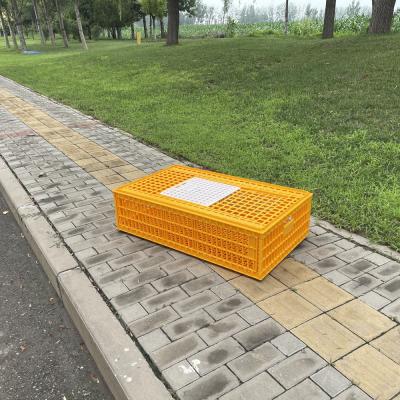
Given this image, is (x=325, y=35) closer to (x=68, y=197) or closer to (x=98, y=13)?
(x=68, y=197)

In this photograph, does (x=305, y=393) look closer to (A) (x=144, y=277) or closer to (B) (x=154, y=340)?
(B) (x=154, y=340)

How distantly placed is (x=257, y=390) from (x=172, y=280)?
4.13 ft

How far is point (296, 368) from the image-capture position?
8.54 feet

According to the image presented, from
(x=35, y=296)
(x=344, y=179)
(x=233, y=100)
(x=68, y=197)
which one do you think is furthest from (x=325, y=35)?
(x=35, y=296)

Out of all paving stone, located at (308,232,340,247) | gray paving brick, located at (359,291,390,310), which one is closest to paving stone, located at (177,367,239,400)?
gray paving brick, located at (359,291,390,310)

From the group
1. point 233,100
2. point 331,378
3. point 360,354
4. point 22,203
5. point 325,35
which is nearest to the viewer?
point 331,378

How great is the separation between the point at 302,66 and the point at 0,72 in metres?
15.8

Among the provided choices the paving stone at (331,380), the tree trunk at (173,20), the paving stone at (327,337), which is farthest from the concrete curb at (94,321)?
the tree trunk at (173,20)

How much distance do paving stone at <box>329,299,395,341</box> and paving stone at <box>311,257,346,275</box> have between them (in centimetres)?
44

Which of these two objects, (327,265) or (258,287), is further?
(327,265)

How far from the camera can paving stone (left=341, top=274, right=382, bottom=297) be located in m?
3.34

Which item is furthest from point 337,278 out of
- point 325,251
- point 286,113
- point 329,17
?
point 329,17

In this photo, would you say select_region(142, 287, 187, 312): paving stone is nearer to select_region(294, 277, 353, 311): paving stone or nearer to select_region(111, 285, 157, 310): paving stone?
select_region(111, 285, 157, 310): paving stone

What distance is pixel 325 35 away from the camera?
2048cm
